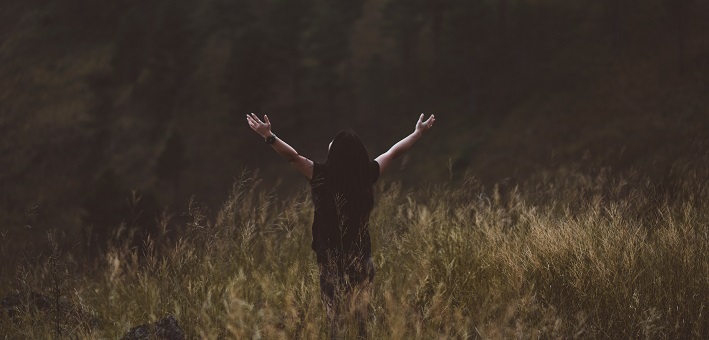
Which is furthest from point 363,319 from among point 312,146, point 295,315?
point 312,146

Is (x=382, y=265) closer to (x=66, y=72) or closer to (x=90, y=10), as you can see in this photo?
(x=66, y=72)

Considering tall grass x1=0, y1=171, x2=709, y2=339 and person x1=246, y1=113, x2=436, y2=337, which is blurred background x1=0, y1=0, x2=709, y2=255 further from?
person x1=246, y1=113, x2=436, y2=337

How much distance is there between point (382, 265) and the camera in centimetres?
435

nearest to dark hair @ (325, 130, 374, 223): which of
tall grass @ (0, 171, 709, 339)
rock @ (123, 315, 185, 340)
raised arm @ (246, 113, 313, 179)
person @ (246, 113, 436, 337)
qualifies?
person @ (246, 113, 436, 337)

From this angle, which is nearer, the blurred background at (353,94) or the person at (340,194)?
the person at (340,194)

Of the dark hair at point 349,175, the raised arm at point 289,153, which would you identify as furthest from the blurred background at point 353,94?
the raised arm at point 289,153

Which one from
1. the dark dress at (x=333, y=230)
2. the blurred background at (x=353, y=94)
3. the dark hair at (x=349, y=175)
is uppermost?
the dark hair at (x=349, y=175)

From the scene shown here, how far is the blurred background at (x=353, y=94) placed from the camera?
139 ft

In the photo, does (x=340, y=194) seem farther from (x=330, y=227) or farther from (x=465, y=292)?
(x=465, y=292)

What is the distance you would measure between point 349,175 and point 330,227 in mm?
340

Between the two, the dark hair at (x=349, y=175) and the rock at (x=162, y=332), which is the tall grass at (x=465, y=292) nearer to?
the rock at (x=162, y=332)

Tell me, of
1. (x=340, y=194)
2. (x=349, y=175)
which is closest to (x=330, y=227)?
(x=340, y=194)

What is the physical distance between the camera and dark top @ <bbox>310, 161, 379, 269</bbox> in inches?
153

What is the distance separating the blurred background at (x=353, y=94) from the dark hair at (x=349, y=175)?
111 ft
